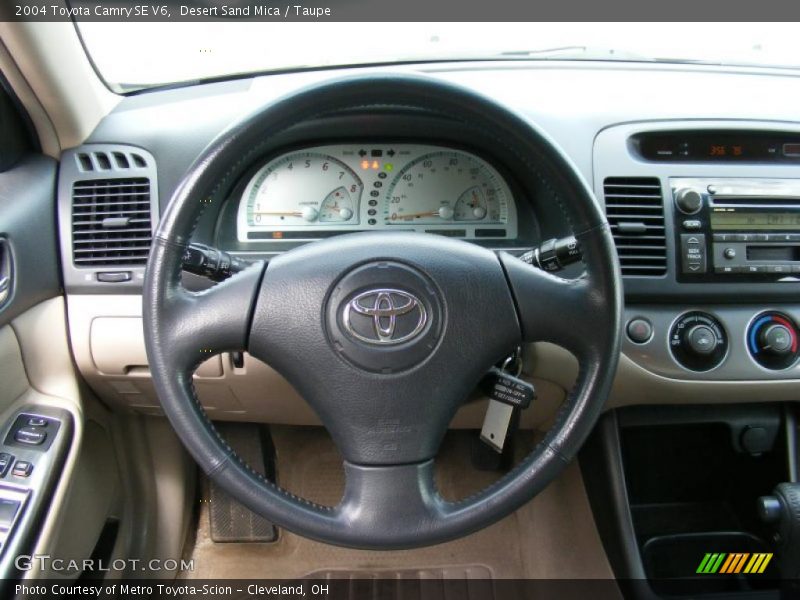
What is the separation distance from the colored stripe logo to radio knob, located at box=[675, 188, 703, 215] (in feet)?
2.79

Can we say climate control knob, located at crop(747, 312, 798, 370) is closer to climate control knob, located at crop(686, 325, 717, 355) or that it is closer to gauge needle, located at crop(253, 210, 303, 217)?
climate control knob, located at crop(686, 325, 717, 355)

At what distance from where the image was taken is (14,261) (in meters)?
1.29

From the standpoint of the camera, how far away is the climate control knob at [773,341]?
1.40 metres

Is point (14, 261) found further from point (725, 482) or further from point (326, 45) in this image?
point (725, 482)

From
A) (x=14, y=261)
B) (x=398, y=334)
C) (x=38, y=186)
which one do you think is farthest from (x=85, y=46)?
(x=398, y=334)

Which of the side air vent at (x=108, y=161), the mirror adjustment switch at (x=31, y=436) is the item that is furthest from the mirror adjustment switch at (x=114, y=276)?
the mirror adjustment switch at (x=31, y=436)

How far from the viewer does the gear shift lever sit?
1391mm

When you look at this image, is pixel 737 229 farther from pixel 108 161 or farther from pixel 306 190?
pixel 108 161

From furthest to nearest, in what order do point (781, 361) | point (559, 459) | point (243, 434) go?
1. point (243, 434)
2. point (781, 361)
3. point (559, 459)

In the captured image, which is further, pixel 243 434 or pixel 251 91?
pixel 243 434

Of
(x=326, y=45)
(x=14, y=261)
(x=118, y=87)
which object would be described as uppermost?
(x=326, y=45)

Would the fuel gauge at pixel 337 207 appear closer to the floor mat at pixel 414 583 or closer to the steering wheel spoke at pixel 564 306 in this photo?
the steering wheel spoke at pixel 564 306

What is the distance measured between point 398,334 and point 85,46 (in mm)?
990

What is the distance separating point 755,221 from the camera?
1396mm
